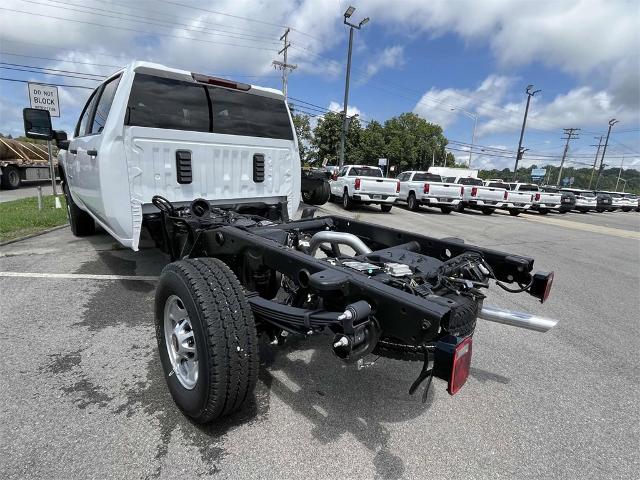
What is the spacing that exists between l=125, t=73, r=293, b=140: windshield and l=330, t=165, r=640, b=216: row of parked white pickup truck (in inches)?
371

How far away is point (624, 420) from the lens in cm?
260

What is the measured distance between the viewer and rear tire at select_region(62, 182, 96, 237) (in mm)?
6500

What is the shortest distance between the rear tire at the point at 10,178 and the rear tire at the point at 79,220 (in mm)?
12663

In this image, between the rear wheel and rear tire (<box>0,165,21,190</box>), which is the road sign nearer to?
rear tire (<box>0,165,21,190</box>)

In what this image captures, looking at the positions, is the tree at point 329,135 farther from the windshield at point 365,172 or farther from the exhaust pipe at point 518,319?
the exhaust pipe at point 518,319

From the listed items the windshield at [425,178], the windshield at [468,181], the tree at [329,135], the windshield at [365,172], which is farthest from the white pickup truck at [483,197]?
the tree at [329,135]

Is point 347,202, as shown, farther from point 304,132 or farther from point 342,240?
point 304,132

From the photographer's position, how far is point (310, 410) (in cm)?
251

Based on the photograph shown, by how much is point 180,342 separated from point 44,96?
40.8 ft

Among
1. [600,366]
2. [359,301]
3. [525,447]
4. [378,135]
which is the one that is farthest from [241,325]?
[378,135]

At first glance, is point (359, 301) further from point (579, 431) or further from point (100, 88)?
point (100, 88)

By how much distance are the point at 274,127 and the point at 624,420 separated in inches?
164

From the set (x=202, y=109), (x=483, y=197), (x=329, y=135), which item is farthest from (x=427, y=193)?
(x=329, y=135)

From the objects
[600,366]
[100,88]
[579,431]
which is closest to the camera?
[579,431]
